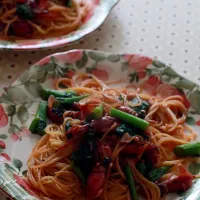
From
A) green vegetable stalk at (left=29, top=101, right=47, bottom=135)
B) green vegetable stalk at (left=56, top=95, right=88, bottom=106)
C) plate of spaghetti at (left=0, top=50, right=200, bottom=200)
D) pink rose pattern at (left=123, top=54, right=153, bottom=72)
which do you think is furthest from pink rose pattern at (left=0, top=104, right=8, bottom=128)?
pink rose pattern at (left=123, top=54, right=153, bottom=72)

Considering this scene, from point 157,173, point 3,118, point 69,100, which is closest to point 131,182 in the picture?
point 157,173

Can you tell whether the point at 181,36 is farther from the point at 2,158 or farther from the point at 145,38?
the point at 2,158

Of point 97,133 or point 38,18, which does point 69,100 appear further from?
point 38,18

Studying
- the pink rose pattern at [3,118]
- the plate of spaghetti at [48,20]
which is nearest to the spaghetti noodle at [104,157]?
the pink rose pattern at [3,118]

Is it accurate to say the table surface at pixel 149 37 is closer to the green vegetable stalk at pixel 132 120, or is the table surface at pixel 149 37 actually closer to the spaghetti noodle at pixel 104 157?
the spaghetti noodle at pixel 104 157

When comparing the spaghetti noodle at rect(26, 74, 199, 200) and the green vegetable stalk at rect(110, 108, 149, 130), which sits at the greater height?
the green vegetable stalk at rect(110, 108, 149, 130)

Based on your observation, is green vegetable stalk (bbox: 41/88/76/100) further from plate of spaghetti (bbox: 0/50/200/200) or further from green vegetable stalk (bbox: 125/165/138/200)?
green vegetable stalk (bbox: 125/165/138/200)
